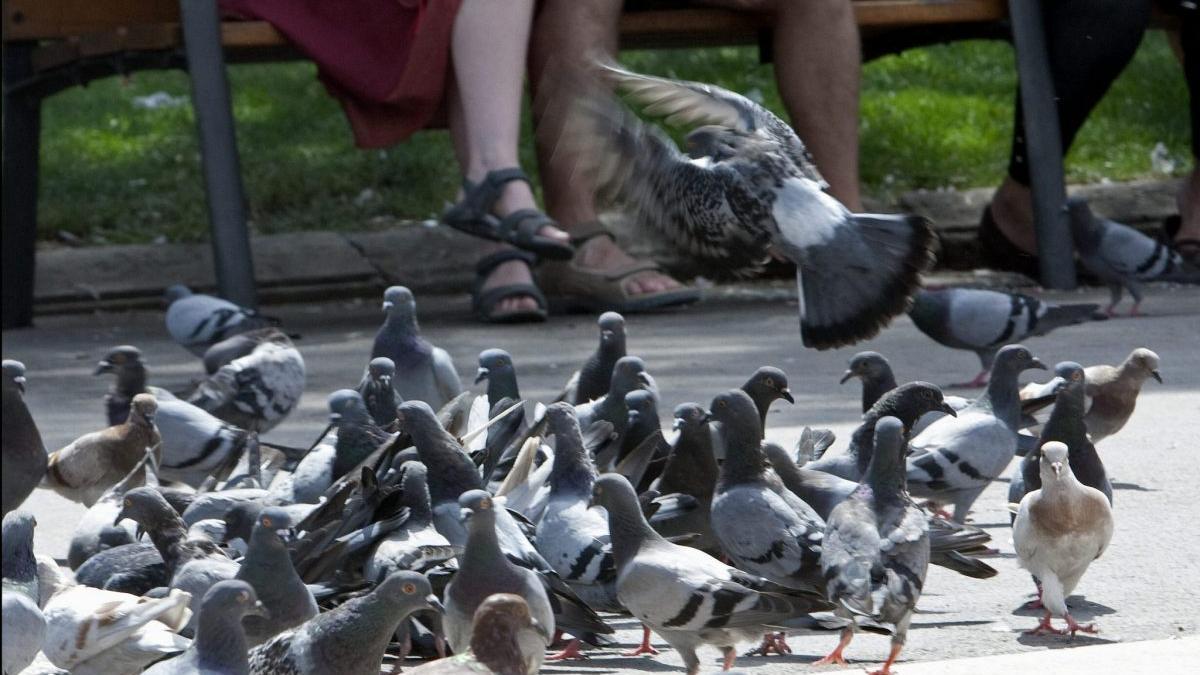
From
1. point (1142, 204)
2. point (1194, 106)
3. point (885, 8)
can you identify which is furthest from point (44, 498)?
point (1142, 204)

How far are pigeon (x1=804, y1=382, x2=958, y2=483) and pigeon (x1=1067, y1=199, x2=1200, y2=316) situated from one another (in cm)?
333

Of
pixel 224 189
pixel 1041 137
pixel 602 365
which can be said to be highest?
pixel 224 189

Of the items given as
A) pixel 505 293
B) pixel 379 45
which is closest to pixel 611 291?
pixel 505 293

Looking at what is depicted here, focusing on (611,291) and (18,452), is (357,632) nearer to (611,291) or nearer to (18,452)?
(18,452)

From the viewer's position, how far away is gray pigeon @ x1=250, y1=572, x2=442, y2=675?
99.4 inches

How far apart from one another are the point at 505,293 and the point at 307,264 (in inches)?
68.4

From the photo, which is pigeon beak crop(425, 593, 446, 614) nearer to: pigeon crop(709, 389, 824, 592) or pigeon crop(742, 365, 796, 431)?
pigeon crop(709, 389, 824, 592)

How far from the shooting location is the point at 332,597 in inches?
121

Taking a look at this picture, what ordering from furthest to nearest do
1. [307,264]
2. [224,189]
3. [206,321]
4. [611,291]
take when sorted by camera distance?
[307,264] < [611,291] < [224,189] < [206,321]

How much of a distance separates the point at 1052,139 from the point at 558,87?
270 cm

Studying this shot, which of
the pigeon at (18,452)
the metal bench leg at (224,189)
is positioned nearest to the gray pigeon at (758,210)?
the metal bench leg at (224,189)

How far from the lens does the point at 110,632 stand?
9.05ft

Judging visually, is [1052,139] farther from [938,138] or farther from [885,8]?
[938,138]

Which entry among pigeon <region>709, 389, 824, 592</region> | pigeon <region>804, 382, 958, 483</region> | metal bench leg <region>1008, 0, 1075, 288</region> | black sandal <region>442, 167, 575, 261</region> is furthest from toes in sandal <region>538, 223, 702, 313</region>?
pigeon <region>709, 389, 824, 592</region>
